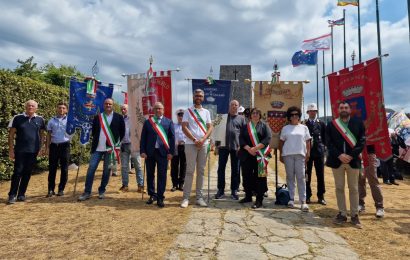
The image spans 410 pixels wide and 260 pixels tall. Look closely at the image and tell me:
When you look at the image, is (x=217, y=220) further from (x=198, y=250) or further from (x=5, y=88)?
(x=5, y=88)

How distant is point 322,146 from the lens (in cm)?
668

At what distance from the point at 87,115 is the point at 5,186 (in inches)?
113

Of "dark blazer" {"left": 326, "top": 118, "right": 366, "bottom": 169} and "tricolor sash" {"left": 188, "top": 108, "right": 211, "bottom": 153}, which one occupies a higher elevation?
"tricolor sash" {"left": 188, "top": 108, "right": 211, "bottom": 153}

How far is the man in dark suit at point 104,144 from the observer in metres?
6.48

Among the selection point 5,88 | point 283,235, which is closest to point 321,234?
point 283,235

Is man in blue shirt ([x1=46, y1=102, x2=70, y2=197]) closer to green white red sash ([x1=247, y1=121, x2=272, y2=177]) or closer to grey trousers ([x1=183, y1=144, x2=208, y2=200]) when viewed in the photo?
grey trousers ([x1=183, y1=144, x2=208, y2=200])

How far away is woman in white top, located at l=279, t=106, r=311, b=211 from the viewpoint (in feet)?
19.7

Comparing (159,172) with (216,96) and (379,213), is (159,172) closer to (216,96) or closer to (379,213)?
(216,96)

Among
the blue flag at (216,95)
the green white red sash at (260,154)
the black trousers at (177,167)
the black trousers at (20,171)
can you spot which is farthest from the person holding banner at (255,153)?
the black trousers at (20,171)

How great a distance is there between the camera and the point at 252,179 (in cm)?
645

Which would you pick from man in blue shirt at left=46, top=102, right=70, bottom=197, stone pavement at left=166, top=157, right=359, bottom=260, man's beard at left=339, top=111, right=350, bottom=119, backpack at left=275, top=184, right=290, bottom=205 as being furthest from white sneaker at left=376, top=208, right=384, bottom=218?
man in blue shirt at left=46, top=102, right=70, bottom=197

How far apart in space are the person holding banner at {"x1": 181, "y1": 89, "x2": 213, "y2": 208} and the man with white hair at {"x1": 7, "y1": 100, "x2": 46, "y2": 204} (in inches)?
113

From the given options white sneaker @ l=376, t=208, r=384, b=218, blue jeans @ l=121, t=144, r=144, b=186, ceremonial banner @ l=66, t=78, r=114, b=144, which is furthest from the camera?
blue jeans @ l=121, t=144, r=144, b=186

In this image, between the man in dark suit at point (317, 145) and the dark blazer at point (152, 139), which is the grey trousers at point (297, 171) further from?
the dark blazer at point (152, 139)
